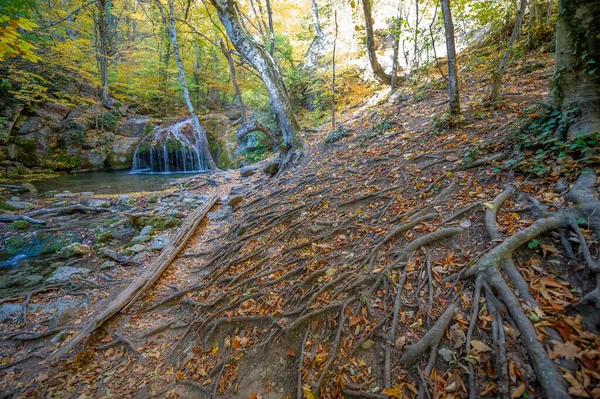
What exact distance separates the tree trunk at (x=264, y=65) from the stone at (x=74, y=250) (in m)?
6.37

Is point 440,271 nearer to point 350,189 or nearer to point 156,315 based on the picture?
point 350,189

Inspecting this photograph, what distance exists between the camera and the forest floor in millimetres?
1786

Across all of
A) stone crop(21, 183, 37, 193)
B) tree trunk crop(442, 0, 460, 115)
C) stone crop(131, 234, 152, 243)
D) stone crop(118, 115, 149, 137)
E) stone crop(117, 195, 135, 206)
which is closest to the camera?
tree trunk crop(442, 0, 460, 115)

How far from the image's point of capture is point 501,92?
5.65m

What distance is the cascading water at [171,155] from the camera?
16.5 m

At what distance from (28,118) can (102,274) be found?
51.0ft

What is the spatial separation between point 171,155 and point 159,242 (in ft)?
39.3

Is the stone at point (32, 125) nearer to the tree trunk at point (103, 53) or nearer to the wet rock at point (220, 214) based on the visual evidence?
the tree trunk at point (103, 53)

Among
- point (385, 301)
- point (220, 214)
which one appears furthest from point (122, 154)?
point (385, 301)

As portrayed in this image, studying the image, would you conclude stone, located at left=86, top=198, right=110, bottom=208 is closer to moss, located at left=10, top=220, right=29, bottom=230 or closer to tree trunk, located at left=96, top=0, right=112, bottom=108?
moss, located at left=10, top=220, right=29, bottom=230

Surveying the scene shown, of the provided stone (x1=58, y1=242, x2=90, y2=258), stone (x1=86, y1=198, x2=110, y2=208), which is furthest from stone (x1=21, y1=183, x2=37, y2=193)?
stone (x1=58, y1=242, x2=90, y2=258)

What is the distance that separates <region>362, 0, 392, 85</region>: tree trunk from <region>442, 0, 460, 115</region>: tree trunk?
649 centimetres

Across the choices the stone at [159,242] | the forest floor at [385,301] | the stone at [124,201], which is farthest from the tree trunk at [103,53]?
the forest floor at [385,301]

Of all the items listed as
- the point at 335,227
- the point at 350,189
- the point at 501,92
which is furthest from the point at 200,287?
the point at 501,92
